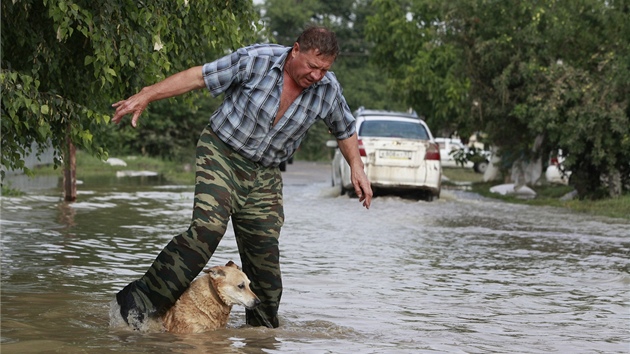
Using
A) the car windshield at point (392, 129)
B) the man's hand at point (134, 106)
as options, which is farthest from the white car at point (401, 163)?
the man's hand at point (134, 106)

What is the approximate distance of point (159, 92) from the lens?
6.38 m

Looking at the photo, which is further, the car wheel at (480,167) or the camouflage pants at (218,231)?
the car wheel at (480,167)

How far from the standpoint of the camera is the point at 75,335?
6.74 metres

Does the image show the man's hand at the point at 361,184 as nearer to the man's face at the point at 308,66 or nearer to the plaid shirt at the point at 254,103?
the plaid shirt at the point at 254,103

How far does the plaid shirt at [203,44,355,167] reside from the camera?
21.4ft

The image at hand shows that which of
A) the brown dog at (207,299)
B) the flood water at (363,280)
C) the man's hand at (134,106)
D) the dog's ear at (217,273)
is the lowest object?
the flood water at (363,280)

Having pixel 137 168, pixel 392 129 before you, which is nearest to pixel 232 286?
pixel 392 129

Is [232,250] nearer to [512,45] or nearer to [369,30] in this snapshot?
[512,45]

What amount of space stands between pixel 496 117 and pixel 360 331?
19.8 metres

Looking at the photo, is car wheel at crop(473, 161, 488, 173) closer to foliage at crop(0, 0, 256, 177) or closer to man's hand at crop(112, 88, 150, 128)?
foliage at crop(0, 0, 256, 177)

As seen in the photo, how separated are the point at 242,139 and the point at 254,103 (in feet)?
0.70

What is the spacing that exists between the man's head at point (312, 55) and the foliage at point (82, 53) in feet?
6.82

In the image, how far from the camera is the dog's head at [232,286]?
664cm

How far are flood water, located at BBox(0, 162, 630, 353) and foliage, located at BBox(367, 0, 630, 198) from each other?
12.5 ft
